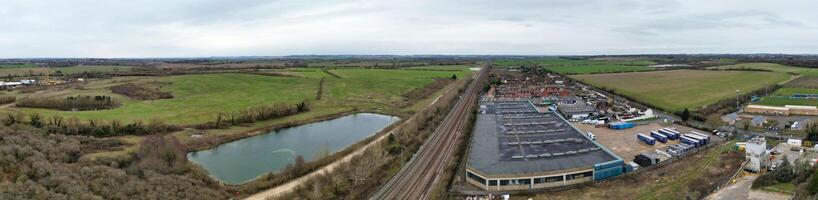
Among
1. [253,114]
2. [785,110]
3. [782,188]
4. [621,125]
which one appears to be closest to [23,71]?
[253,114]

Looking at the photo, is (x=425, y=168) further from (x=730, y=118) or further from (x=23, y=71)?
(x=23, y=71)

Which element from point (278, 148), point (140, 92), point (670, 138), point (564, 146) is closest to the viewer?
point (564, 146)

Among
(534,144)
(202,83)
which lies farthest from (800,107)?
(202,83)

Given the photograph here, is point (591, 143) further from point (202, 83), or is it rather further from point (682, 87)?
point (202, 83)

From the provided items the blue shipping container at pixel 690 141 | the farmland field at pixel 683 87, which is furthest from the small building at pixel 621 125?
the farmland field at pixel 683 87

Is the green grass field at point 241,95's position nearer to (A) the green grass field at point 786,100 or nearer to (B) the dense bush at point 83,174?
(B) the dense bush at point 83,174

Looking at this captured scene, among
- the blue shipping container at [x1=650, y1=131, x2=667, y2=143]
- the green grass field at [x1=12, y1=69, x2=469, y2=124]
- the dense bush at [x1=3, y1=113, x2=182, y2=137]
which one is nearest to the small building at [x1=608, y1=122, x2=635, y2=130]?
the blue shipping container at [x1=650, y1=131, x2=667, y2=143]

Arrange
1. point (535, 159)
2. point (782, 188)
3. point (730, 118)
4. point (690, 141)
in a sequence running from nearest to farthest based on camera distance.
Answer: point (782, 188), point (535, 159), point (690, 141), point (730, 118)

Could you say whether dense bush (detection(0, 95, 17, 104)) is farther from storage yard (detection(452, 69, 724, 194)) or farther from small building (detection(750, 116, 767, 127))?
small building (detection(750, 116, 767, 127))
